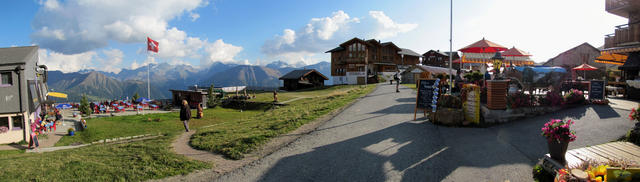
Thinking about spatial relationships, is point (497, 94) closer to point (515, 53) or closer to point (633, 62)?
point (515, 53)

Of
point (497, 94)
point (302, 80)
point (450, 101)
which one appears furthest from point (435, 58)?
point (497, 94)

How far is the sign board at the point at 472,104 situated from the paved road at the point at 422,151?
0.68m

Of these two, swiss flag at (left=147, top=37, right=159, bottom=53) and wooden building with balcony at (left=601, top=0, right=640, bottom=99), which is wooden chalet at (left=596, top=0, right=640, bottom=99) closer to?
wooden building with balcony at (left=601, top=0, right=640, bottom=99)

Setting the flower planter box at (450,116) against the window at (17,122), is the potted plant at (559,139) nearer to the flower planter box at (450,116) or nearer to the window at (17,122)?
the flower planter box at (450,116)

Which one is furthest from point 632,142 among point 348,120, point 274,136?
point 274,136

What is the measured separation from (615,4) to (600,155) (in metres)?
20.6

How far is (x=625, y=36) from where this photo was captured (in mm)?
16766

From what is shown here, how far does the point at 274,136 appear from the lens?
10.3 meters

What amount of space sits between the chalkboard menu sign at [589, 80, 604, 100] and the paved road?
2.65ft

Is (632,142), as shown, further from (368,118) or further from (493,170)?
(368,118)

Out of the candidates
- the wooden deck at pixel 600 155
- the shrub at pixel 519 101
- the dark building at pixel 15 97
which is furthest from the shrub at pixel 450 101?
the dark building at pixel 15 97

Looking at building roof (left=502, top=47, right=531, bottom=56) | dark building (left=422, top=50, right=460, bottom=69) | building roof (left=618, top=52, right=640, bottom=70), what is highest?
dark building (left=422, top=50, right=460, bottom=69)

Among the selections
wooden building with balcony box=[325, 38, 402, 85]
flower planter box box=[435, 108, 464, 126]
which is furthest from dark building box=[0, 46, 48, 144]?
wooden building with balcony box=[325, 38, 402, 85]

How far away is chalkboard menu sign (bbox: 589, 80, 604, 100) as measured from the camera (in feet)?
36.8
